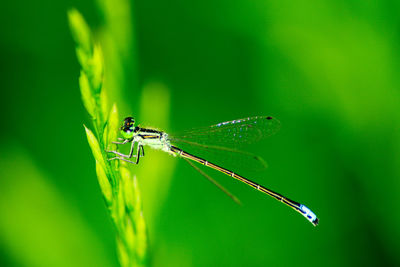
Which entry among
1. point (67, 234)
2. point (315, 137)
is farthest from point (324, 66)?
point (67, 234)

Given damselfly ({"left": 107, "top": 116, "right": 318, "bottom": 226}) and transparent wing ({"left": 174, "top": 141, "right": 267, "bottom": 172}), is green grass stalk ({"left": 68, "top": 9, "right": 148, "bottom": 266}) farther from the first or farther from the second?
transparent wing ({"left": 174, "top": 141, "right": 267, "bottom": 172})

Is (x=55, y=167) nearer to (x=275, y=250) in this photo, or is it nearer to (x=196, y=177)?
(x=196, y=177)

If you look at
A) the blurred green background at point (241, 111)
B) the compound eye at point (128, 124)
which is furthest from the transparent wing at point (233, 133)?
the compound eye at point (128, 124)

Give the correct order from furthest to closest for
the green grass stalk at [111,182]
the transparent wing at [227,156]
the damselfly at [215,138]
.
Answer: the transparent wing at [227,156] → the damselfly at [215,138] → the green grass stalk at [111,182]

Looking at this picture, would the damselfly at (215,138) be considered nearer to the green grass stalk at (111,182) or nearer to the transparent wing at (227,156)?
the transparent wing at (227,156)

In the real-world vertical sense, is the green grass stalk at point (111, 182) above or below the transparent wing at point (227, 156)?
below

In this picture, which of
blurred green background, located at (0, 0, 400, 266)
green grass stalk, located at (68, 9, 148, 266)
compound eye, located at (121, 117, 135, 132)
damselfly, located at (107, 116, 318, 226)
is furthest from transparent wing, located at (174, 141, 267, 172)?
green grass stalk, located at (68, 9, 148, 266)

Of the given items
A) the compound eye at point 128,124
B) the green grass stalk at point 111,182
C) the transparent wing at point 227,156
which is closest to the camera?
the green grass stalk at point 111,182

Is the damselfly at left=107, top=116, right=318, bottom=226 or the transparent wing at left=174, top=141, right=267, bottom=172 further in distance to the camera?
the transparent wing at left=174, top=141, right=267, bottom=172
